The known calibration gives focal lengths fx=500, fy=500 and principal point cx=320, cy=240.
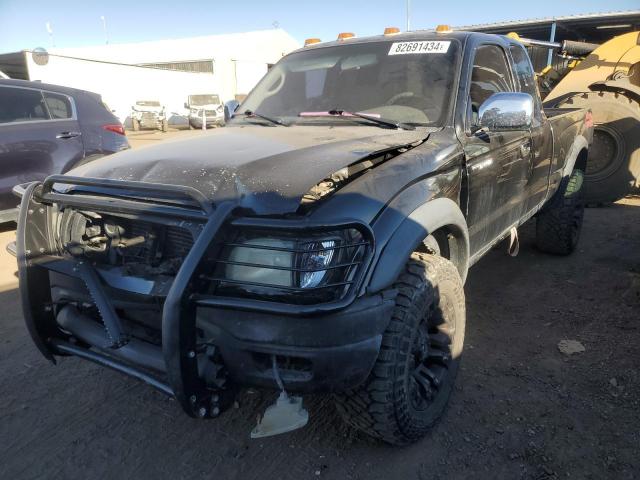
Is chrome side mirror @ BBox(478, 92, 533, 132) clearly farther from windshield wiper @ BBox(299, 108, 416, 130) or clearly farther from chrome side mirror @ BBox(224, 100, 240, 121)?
chrome side mirror @ BBox(224, 100, 240, 121)

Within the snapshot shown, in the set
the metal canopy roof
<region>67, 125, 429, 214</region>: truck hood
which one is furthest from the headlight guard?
the metal canopy roof

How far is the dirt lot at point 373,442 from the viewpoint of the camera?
2254mm

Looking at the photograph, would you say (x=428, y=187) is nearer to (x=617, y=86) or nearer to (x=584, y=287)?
(x=584, y=287)

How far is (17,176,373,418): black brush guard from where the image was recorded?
1.71m

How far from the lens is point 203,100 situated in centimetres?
2648

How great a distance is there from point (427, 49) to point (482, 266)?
8.10 ft

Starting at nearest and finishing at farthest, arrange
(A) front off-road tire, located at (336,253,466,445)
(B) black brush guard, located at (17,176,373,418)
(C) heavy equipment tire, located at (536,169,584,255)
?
(B) black brush guard, located at (17,176,373,418) < (A) front off-road tire, located at (336,253,466,445) < (C) heavy equipment tire, located at (536,169,584,255)

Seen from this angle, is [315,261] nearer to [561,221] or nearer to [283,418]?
[283,418]

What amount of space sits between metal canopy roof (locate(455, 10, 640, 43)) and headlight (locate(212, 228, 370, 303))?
33.1ft

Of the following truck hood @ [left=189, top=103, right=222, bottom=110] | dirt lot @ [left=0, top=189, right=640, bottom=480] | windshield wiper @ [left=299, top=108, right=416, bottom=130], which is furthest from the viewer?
truck hood @ [left=189, top=103, right=222, bottom=110]

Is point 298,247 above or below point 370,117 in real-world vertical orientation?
below

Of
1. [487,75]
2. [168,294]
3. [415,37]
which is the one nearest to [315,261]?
[168,294]

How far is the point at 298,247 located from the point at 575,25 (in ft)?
42.6

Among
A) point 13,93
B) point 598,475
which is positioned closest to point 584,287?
point 598,475
